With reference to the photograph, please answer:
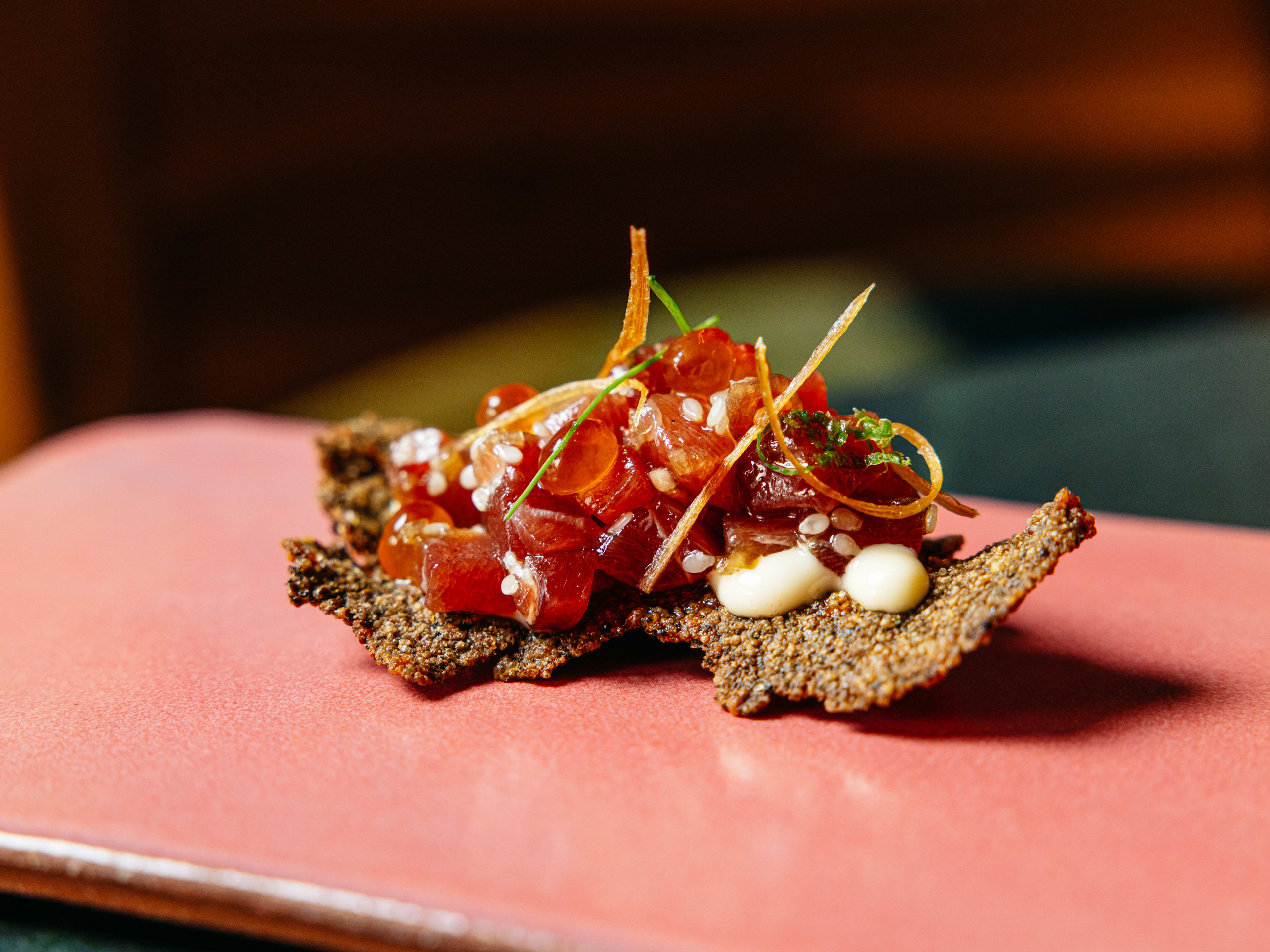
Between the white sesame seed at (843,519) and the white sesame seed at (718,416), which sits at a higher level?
the white sesame seed at (718,416)

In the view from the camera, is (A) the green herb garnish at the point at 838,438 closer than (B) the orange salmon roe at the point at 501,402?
Yes

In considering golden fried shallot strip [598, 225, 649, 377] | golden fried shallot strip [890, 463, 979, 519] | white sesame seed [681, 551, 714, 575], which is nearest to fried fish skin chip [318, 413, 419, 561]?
golden fried shallot strip [598, 225, 649, 377]

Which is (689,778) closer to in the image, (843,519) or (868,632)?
(868,632)

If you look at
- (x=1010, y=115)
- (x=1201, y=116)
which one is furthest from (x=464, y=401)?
(x=1201, y=116)

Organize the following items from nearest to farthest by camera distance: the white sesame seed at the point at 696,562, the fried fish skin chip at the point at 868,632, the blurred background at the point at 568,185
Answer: the fried fish skin chip at the point at 868,632 < the white sesame seed at the point at 696,562 < the blurred background at the point at 568,185

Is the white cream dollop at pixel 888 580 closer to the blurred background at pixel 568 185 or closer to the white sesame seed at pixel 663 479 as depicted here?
the white sesame seed at pixel 663 479

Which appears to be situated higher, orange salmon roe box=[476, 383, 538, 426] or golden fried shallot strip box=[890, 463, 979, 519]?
orange salmon roe box=[476, 383, 538, 426]

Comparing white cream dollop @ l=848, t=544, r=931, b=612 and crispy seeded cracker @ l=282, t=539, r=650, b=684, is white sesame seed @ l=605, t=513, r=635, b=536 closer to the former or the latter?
crispy seeded cracker @ l=282, t=539, r=650, b=684

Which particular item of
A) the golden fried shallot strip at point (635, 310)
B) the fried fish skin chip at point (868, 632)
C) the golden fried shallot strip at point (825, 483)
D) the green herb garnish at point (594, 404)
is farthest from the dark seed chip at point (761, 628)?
the golden fried shallot strip at point (635, 310)

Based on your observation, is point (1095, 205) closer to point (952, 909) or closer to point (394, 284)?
point (394, 284)
